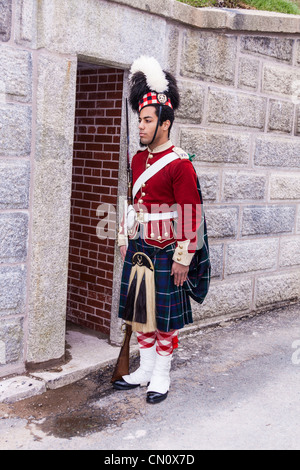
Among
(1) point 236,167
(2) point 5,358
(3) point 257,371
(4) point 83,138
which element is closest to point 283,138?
(1) point 236,167

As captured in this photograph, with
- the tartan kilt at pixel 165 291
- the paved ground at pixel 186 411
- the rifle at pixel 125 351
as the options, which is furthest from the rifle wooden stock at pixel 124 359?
the tartan kilt at pixel 165 291

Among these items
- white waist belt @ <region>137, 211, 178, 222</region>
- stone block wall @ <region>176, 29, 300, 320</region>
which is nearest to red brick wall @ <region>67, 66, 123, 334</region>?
stone block wall @ <region>176, 29, 300, 320</region>

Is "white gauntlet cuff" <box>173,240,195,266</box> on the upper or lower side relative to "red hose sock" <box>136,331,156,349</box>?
upper

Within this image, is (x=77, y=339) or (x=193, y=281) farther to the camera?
(x=77, y=339)

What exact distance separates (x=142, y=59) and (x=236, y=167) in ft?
6.92

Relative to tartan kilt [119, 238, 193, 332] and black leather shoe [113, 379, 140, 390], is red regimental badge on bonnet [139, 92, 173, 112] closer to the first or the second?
tartan kilt [119, 238, 193, 332]

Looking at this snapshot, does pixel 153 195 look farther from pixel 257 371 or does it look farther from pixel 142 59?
pixel 257 371

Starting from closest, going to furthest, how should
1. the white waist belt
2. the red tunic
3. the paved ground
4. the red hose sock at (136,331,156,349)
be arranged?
the paved ground < the red tunic < the white waist belt < the red hose sock at (136,331,156,349)

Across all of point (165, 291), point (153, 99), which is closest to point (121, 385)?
point (165, 291)

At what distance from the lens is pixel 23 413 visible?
12.6 feet

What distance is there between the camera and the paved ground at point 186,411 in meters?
3.47

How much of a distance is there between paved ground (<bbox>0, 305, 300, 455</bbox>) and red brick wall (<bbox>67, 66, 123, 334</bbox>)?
894 mm

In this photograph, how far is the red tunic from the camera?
380cm

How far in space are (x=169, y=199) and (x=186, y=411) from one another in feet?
4.59
